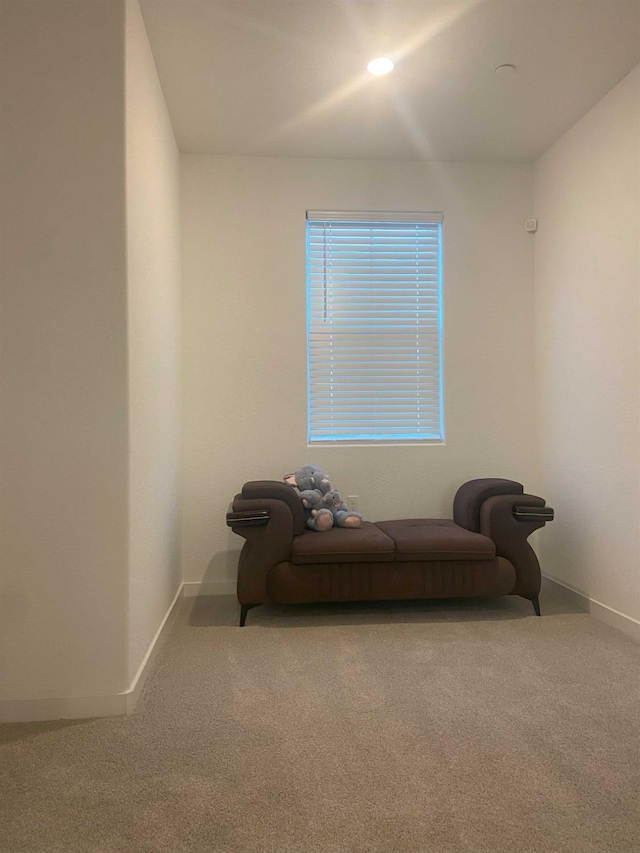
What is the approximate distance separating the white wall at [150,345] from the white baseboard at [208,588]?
0.27 meters

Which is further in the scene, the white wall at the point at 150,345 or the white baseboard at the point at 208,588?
the white baseboard at the point at 208,588

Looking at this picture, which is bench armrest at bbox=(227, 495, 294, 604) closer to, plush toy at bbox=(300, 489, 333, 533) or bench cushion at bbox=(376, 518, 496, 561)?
plush toy at bbox=(300, 489, 333, 533)

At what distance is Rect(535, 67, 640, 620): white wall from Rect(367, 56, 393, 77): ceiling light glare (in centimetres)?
130

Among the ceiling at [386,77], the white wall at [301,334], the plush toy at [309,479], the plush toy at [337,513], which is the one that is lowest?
the plush toy at [337,513]

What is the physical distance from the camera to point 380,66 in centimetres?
306

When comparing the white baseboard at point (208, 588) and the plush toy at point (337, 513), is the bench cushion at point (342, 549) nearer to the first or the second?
the plush toy at point (337, 513)

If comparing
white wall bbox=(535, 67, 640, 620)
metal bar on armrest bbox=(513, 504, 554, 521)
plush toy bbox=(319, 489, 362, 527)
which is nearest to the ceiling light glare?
white wall bbox=(535, 67, 640, 620)

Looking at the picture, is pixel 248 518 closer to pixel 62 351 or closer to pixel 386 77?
pixel 62 351

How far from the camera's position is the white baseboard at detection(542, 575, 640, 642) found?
312 cm

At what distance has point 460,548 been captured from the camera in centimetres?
340

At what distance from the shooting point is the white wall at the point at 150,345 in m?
2.42

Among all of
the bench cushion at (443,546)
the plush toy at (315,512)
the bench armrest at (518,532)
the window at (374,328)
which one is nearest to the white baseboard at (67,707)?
the plush toy at (315,512)

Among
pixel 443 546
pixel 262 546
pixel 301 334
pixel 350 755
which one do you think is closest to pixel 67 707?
pixel 350 755

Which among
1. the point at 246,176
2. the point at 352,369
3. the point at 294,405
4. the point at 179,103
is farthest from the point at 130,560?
the point at 246,176
